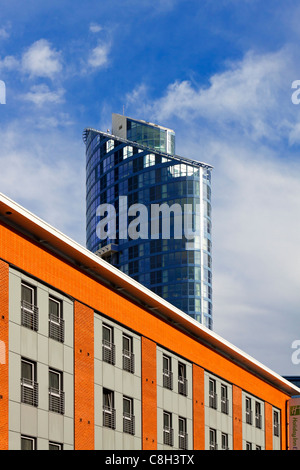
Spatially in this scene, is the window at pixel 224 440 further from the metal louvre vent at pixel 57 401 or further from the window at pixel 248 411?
the metal louvre vent at pixel 57 401

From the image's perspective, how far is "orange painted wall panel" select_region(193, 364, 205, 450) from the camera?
53.5 meters

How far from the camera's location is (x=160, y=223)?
188 meters

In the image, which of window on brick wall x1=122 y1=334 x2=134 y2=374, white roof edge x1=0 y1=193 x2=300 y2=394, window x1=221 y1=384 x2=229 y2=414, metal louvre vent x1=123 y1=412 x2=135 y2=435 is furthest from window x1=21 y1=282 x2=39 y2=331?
window x1=221 y1=384 x2=229 y2=414

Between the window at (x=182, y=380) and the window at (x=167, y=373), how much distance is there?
4.13 ft

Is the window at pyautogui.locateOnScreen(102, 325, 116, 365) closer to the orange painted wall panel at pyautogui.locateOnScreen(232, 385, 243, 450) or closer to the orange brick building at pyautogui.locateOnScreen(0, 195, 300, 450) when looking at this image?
the orange brick building at pyautogui.locateOnScreen(0, 195, 300, 450)

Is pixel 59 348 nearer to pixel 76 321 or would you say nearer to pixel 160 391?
pixel 76 321

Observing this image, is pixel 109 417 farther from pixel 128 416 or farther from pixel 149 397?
pixel 149 397

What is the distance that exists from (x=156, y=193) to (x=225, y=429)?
133342 millimetres

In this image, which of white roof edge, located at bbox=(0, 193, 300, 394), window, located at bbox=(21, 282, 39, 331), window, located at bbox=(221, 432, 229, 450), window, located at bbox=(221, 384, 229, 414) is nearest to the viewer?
white roof edge, located at bbox=(0, 193, 300, 394)

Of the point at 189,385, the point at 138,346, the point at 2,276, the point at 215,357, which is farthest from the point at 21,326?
the point at 215,357

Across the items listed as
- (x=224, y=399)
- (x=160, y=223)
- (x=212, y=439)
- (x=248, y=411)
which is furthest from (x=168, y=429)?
(x=160, y=223)

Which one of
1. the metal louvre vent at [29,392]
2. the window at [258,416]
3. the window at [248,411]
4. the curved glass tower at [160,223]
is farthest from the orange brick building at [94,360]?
the curved glass tower at [160,223]

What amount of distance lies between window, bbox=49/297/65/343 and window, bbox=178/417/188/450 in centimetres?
1414

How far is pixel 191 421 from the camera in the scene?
2087 inches
